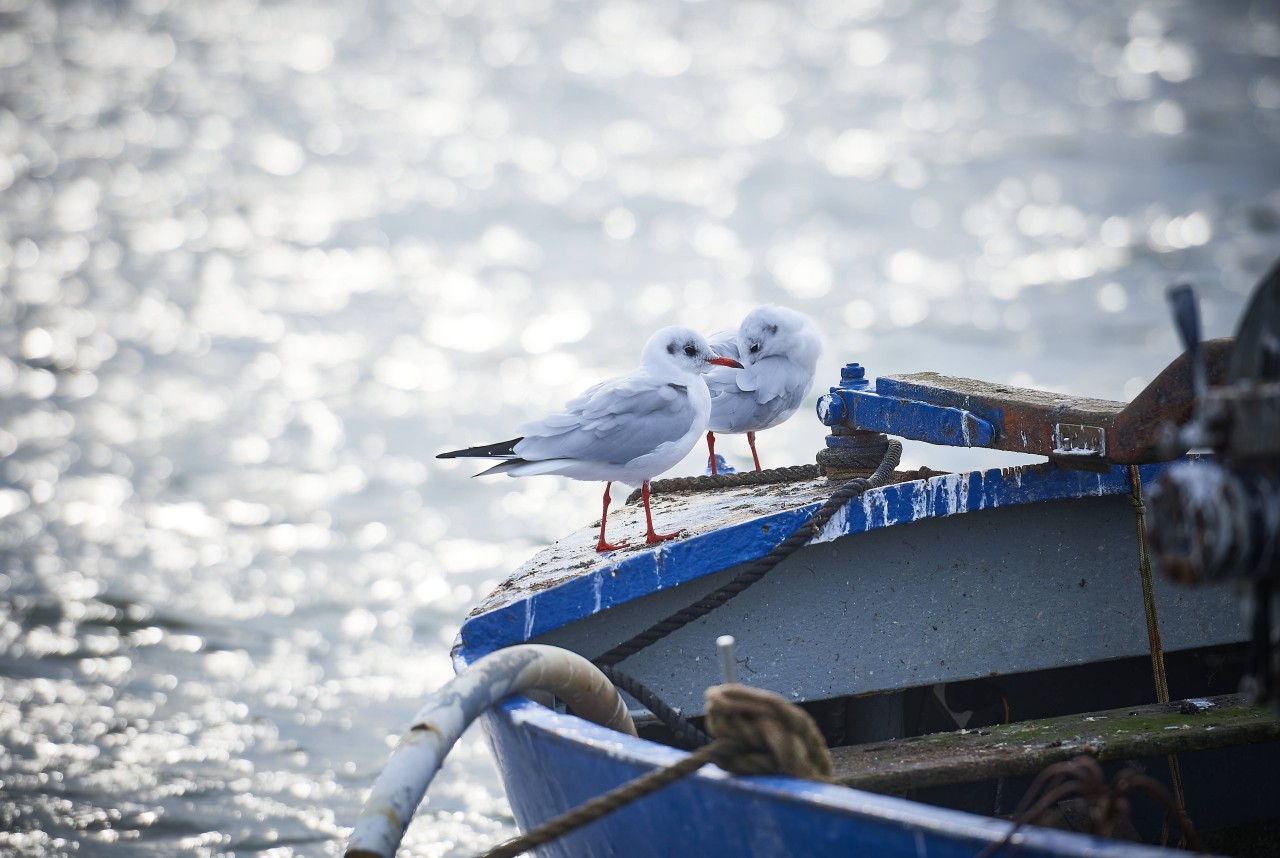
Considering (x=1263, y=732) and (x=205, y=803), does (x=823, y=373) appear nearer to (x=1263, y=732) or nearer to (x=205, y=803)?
(x=205, y=803)

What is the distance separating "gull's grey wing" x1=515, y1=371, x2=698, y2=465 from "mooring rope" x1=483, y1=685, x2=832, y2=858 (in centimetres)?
184

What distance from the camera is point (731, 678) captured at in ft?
7.75

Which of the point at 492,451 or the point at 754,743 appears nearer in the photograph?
the point at 754,743

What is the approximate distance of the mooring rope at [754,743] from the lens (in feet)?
7.29

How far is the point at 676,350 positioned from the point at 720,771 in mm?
2134

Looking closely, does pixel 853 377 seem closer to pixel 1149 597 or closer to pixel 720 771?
pixel 1149 597

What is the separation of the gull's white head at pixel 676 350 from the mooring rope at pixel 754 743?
2.07 m

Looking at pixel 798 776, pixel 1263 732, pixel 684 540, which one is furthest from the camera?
pixel 684 540

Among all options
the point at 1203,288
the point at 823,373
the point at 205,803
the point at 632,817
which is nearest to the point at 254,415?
the point at 823,373

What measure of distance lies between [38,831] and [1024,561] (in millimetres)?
4025

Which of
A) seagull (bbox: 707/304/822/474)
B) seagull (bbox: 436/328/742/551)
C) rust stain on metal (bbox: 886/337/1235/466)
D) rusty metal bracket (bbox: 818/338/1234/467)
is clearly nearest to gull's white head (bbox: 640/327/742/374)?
seagull (bbox: 436/328/742/551)

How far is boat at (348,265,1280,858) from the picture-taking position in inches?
123

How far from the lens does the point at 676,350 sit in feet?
14.0

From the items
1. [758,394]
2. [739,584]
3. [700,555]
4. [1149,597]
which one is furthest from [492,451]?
[1149,597]
